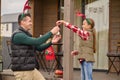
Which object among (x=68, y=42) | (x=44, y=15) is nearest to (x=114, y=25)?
(x=44, y=15)

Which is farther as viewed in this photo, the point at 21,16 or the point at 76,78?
the point at 76,78

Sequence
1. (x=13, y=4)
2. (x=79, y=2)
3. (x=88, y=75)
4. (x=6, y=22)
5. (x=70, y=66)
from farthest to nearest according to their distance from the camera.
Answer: (x=6, y=22) → (x=13, y=4) → (x=79, y=2) → (x=70, y=66) → (x=88, y=75)

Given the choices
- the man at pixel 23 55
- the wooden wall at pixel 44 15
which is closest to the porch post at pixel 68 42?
the man at pixel 23 55

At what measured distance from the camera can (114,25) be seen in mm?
10117

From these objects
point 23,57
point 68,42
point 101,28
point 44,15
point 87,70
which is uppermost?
point 44,15

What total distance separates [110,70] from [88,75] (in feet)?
11.8

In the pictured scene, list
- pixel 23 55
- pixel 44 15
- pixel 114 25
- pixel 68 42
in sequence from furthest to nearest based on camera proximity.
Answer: pixel 44 15, pixel 114 25, pixel 68 42, pixel 23 55

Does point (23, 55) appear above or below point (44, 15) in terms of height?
below

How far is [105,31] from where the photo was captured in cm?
1035

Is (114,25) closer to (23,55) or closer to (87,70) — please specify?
(87,70)

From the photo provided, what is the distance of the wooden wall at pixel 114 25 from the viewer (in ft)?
33.1

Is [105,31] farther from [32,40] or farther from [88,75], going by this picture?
[32,40]

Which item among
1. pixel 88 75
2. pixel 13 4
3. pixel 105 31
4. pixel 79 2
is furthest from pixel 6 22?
pixel 88 75

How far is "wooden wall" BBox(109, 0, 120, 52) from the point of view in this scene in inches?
397
